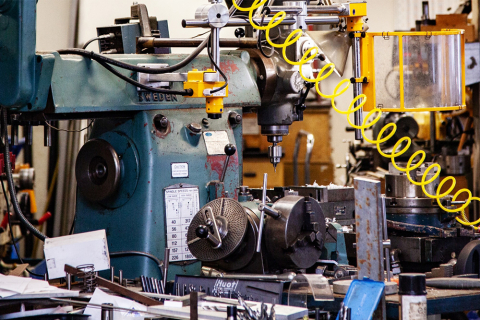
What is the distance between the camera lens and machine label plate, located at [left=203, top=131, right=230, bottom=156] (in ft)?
9.03

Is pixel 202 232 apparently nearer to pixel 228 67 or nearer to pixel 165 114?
Result: pixel 165 114

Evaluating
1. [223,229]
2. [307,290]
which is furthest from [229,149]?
[307,290]

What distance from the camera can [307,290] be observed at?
6.97ft

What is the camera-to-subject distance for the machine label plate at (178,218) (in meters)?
2.61

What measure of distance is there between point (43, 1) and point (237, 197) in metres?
3.13

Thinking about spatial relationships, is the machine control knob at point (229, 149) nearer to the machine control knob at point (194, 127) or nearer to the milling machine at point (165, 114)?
the milling machine at point (165, 114)

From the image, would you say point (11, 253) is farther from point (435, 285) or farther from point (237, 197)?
point (435, 285)

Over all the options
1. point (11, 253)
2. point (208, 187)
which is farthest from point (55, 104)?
point (11, 253)

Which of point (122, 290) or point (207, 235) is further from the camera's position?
point (207, 235)

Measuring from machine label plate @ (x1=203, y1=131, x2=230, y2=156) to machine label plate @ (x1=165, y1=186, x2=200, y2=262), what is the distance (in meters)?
0.20

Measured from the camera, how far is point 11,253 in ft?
16.7

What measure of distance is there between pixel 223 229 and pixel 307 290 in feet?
1.14

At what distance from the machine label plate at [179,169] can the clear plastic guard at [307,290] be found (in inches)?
26.5

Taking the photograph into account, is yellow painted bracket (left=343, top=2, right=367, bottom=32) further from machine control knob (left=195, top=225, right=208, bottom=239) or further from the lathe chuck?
machine control knob (left=195, top=225, right=208, bottom=239)
